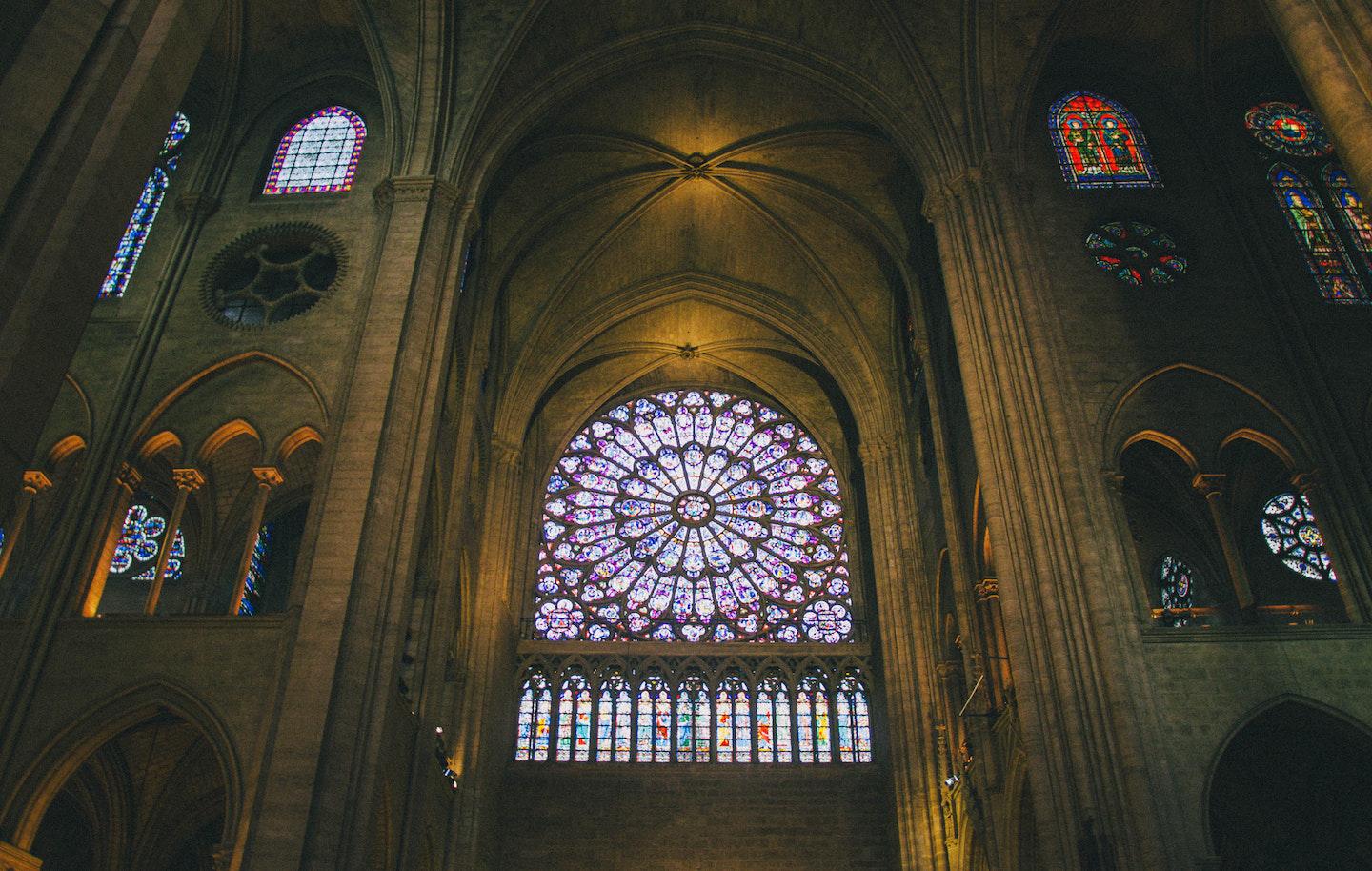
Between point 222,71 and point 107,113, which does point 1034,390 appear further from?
point 222,71

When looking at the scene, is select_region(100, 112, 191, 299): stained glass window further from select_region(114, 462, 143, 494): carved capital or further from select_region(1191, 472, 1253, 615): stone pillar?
select_region(1191, 472, 1253, 615): stone pillar

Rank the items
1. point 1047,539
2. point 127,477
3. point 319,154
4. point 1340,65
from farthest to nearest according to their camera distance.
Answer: point 319,154 < point 127,477 < point 1047,539 < point 1340,65

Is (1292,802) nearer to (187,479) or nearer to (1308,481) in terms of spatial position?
(1308,481)

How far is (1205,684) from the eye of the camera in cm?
1194

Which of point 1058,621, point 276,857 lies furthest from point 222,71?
point 1058,621

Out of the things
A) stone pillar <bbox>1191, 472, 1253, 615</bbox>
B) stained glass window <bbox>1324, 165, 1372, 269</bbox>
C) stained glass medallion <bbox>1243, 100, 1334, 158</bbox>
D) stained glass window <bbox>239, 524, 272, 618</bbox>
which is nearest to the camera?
stone pillar <bbox>1191, 472, 1253, 615</bbox>

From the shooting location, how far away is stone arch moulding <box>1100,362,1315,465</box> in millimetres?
13750

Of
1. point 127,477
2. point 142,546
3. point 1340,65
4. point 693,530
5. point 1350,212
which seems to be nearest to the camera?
point 1340,65

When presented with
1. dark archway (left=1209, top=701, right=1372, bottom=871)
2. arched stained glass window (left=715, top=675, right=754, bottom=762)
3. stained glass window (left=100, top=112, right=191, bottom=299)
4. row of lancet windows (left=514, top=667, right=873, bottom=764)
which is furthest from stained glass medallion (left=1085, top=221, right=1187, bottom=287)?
stained glass window (left=100, top=112, right=191, bottom=299)

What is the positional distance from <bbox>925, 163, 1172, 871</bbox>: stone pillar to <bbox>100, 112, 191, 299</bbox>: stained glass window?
10.7m

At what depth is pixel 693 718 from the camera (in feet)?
72.4

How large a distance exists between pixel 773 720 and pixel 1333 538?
11.5 metres

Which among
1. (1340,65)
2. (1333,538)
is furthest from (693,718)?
(1340,65)

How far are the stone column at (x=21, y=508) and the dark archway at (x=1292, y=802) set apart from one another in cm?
1344
